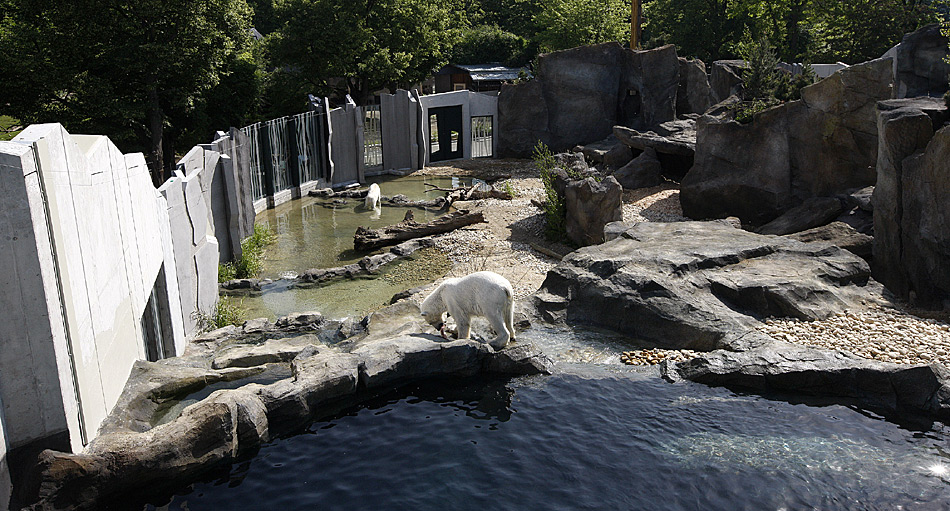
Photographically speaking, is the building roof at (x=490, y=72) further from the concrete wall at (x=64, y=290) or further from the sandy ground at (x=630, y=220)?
the concrete wall at (x=64, y=290)

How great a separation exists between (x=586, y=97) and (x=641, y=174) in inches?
299

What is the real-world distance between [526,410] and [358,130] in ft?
55.6

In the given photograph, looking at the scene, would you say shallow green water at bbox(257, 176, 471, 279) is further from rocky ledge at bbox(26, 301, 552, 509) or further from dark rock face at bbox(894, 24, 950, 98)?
dark rock face at bbox(894, 24, 950, 98)

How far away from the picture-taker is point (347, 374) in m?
7.53

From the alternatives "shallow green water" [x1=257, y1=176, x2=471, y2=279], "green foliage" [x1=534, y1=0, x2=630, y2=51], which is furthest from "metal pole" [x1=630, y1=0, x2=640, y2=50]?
"shallow green water" [x1=257, y1=176, x2=471, y2=279]

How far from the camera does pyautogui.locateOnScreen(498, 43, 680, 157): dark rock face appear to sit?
25062 millimetres

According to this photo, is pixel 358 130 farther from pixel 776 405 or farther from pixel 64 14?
pixel 776 405

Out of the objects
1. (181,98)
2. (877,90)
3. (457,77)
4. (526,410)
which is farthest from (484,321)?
(457,77)

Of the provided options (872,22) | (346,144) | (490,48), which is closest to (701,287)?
(346,144)

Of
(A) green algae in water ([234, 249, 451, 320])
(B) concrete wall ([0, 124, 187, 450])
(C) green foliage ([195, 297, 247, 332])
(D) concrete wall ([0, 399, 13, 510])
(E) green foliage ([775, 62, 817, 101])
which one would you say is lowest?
(A) green algae in water ([234, 249, 451, 320])

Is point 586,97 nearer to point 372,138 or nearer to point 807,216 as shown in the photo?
point 372,138

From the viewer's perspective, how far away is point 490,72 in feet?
135

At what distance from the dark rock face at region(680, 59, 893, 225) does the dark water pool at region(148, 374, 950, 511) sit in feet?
27.5

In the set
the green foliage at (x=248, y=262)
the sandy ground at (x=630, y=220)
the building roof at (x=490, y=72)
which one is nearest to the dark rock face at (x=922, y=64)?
the sandy ground at (x=630, y=220)
